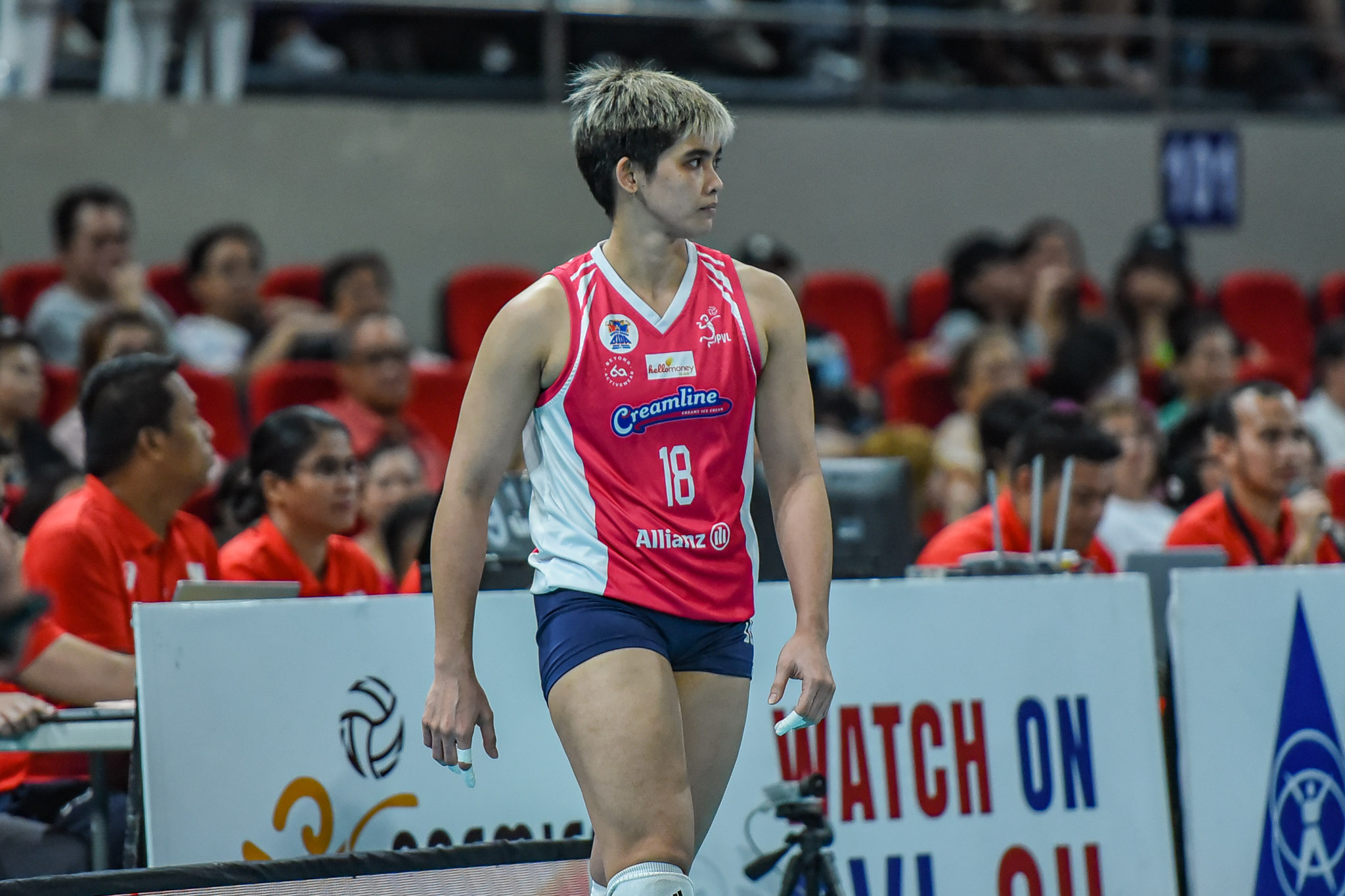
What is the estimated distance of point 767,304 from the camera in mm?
2896

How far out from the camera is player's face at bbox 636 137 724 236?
273 cm

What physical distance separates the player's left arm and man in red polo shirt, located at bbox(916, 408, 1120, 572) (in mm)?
2174

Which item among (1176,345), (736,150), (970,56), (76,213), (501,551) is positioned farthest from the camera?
(970,56)

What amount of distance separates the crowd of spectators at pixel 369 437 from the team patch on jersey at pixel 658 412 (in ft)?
3.02

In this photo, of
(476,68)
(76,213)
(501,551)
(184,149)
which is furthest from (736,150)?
(501,551)

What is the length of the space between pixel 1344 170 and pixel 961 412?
4.22 metres

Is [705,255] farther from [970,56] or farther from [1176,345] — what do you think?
[970,56]

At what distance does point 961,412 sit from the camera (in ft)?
25.4

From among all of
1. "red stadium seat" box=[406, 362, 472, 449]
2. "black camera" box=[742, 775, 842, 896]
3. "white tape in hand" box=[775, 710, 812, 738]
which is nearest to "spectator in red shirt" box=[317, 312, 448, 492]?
"red stadium seat" box=[406, 362, 472, 449]

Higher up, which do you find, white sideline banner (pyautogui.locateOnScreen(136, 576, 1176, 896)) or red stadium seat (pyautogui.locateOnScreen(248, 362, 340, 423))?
red stadium seat (pyautogui.locateOnScreen(248, 362, 340, 423))

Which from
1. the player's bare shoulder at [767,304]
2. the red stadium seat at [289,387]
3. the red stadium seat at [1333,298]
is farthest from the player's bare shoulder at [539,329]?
the red stadium seat at [1333,298]

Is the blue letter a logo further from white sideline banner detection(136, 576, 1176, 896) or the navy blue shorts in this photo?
the navy blue shorts

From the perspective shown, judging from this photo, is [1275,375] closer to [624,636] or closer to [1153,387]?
[1153,387]

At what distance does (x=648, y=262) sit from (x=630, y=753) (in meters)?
0.81
